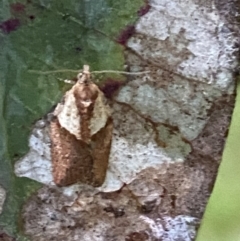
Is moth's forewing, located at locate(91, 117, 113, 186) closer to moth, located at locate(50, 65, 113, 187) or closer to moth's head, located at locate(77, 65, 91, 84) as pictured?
moth, located at locate(50, 65, 113, 187)

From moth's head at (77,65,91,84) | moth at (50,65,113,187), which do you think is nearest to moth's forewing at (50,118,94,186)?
moth at (50,65,113,187)

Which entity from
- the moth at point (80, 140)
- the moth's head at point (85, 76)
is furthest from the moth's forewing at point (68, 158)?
the moth's head at point (85, 76)

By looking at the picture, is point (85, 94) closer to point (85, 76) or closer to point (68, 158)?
point (85, 76)

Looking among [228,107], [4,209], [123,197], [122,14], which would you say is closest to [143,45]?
[122,14]

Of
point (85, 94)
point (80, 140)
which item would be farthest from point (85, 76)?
point (80, 140)

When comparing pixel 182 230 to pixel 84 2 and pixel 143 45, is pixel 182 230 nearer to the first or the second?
pixel 143 45

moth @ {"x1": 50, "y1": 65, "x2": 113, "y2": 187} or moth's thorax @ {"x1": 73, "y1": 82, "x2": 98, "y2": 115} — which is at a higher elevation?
moth's thorax @ {"x1": 73, "y1": 82, "x2": 98, "y2": 115}

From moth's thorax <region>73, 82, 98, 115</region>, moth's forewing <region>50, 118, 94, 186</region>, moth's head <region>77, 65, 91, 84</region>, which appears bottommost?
moth's forewing <region>50, 118, 94, 186</region>

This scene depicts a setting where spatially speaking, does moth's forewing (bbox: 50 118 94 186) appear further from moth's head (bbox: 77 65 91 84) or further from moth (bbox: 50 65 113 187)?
moth's head (bbox: 77 65 91 84)
